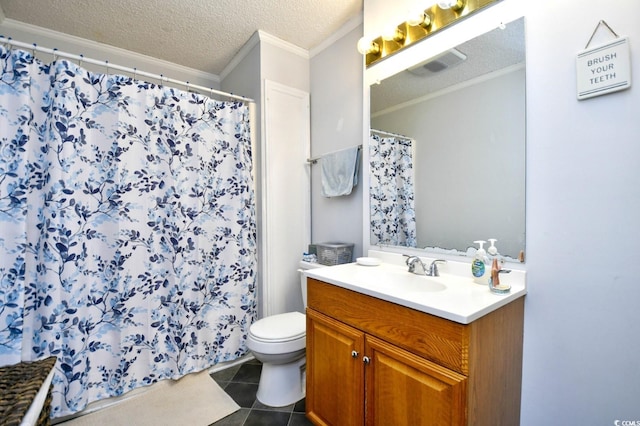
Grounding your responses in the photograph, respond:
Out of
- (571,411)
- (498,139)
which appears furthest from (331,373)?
(498,139)

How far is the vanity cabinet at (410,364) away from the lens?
2.97 feet

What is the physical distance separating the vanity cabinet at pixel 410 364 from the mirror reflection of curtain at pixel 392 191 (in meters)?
0.55

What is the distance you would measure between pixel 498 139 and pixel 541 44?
37 cm

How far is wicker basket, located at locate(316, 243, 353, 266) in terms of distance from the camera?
76.4 inches

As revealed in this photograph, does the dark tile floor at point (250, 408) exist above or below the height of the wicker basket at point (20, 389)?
below

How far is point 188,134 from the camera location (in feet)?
6.51

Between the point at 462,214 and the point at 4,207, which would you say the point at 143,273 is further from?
the point at 462,214

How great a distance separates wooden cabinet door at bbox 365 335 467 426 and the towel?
1.08 m

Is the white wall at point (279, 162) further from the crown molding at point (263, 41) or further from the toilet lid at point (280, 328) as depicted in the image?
the toilet lid at point (280, 328)

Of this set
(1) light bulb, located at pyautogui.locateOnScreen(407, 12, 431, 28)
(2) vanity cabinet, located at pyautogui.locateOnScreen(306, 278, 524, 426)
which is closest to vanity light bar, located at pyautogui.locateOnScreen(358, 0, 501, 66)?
(1) light bulb, located at pyautogui.locateOnScreen(407, 12, 431, 28)

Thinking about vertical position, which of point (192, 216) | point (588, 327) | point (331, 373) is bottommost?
point (331, 373)

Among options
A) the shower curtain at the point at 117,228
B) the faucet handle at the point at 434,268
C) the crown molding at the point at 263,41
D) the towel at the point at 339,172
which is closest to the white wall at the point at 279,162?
the crown molding at the point at 263,41

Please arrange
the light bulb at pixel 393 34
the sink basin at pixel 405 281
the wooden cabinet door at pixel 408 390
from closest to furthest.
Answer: the wooden cabinet door at pixel 408 390 < the sink basin at pixel 405 281 < the light bulb at pixel 393 34

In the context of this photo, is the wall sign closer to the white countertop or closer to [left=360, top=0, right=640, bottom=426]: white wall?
[left=360, top=0, right=640, bottom=426]: white wall
